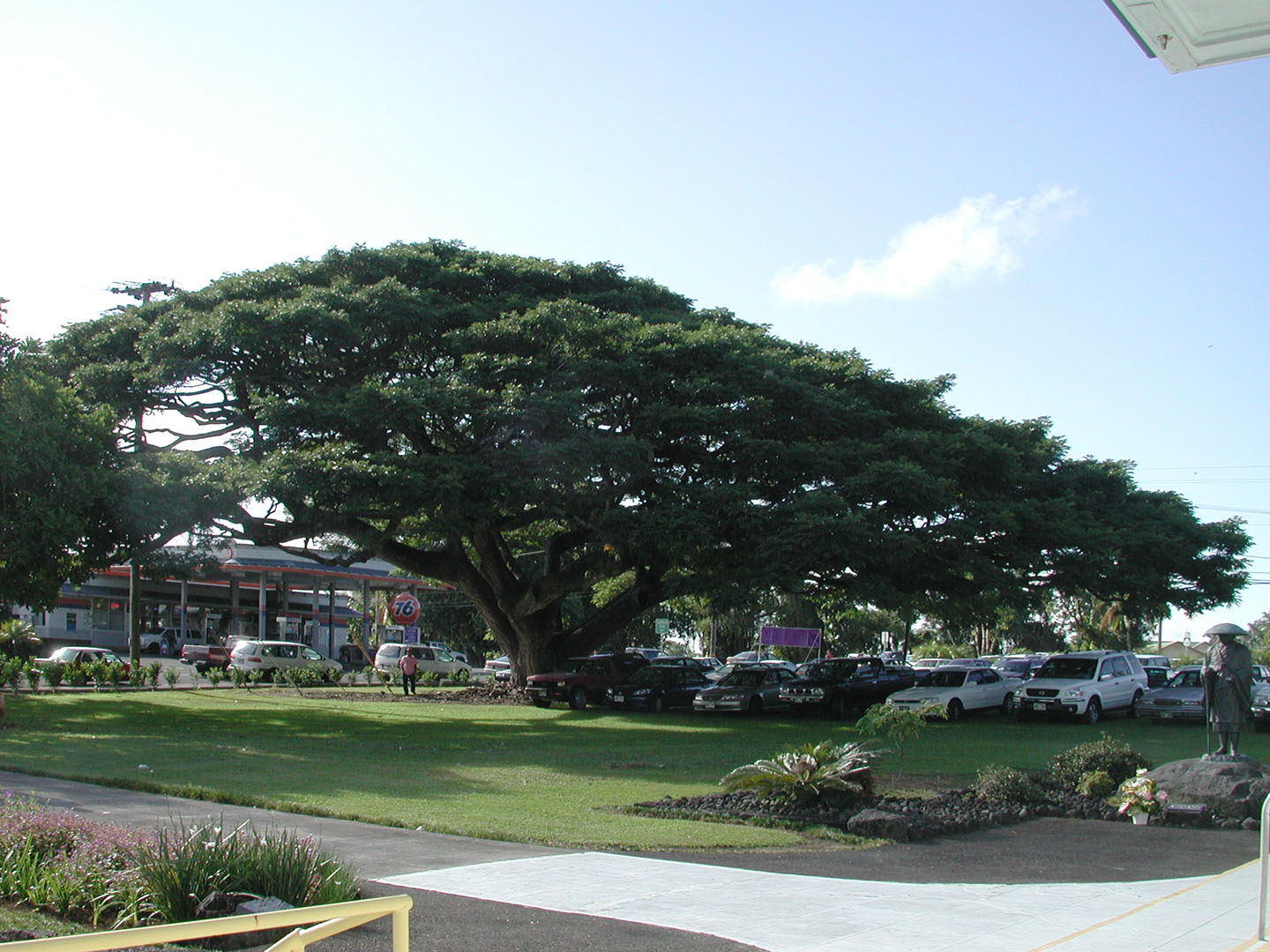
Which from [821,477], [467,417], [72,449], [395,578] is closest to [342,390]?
[467,417]

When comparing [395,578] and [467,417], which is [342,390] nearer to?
[467,417]

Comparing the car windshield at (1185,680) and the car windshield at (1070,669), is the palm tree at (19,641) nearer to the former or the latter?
the car windshield at (1070,669)

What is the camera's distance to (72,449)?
23000 mm

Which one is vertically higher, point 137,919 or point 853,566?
point 853,566

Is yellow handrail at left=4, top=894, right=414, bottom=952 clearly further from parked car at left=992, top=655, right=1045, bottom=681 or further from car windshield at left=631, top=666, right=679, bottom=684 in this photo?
parked car at left=992, top=655, right=1045, bottom=681

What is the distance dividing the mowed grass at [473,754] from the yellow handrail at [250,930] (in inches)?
276

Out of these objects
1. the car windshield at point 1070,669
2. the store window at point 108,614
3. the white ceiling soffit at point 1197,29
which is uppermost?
the white ceiling soffit at point 1197,29

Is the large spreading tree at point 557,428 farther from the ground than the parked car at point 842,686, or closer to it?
farther from the ground

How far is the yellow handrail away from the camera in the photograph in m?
3.05

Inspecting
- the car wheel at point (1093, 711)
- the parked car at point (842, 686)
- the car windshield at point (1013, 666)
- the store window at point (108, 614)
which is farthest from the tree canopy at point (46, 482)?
the store window at point (108, 614)

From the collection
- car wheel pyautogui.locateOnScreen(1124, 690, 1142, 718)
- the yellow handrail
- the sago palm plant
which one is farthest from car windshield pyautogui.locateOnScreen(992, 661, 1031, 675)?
the yellow handrail

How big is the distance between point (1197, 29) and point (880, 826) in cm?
931

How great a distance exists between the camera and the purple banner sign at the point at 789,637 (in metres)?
44.5

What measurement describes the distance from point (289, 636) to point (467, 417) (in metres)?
49.0
